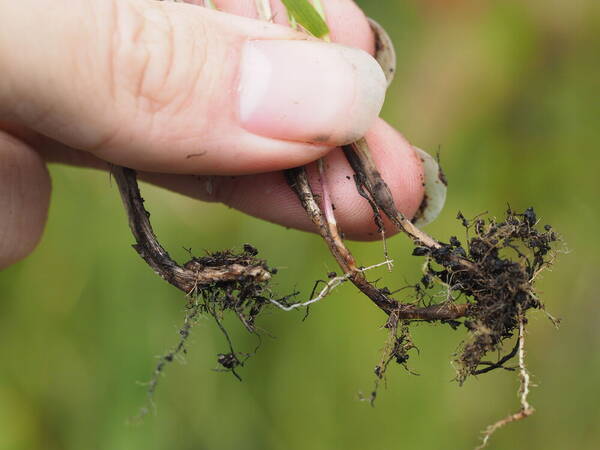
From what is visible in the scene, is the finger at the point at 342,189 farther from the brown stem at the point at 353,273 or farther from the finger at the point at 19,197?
the finger at the point at 19,197

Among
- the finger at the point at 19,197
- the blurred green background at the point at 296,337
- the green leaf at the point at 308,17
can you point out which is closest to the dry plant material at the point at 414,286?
the green leaf at the point at 308,17

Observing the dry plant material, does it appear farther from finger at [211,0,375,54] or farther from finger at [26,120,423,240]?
finger at [211,0,375,54]

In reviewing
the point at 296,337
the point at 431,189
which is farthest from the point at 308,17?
the point at 296,337

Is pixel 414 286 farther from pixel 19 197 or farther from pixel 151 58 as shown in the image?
pixel 19 197

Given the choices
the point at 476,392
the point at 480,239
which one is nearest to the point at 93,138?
the point at 480,239

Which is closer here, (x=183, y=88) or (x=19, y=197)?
(x=183, y=88)

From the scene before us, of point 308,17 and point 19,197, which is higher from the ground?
point 308,17

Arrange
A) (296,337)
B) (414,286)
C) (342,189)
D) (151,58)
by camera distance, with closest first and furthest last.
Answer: (151,58), (414,286), (342,189), (296,337)
